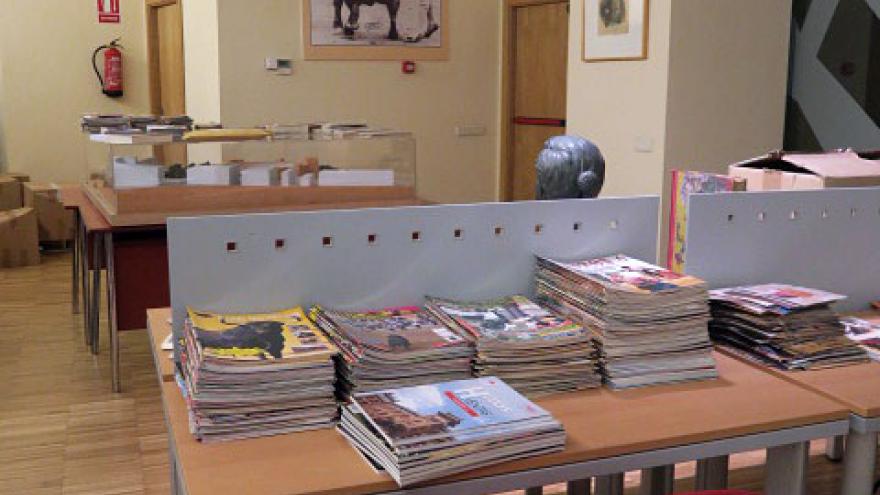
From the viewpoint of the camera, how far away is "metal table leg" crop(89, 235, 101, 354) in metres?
4.53

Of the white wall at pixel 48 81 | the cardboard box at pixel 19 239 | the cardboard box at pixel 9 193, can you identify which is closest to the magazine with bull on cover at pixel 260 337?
the cardboard box at pixel 19 239

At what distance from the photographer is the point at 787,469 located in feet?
5.91

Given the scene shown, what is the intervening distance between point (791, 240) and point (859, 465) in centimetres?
74

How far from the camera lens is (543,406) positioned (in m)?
1.74

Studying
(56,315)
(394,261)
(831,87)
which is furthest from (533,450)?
(56,315)

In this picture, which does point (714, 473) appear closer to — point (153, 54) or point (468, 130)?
point (468, 130)

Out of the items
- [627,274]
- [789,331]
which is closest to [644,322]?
[627,274]

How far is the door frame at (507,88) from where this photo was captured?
7430 millimetres

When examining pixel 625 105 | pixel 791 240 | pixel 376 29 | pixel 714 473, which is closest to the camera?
pixel 791 240

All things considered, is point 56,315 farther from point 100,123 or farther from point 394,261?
point 394,261

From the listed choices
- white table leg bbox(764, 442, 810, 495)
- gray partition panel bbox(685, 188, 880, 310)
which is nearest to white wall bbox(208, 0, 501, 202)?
gray partition panel bbox(685, 188, 880, 310)

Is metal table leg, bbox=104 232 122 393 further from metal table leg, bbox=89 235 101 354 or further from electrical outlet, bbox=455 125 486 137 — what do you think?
electrical outlet, bbox=455 125 486 137

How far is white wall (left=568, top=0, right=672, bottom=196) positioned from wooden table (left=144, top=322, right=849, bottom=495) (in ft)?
10.7

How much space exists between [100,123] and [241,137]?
3.25 feet
